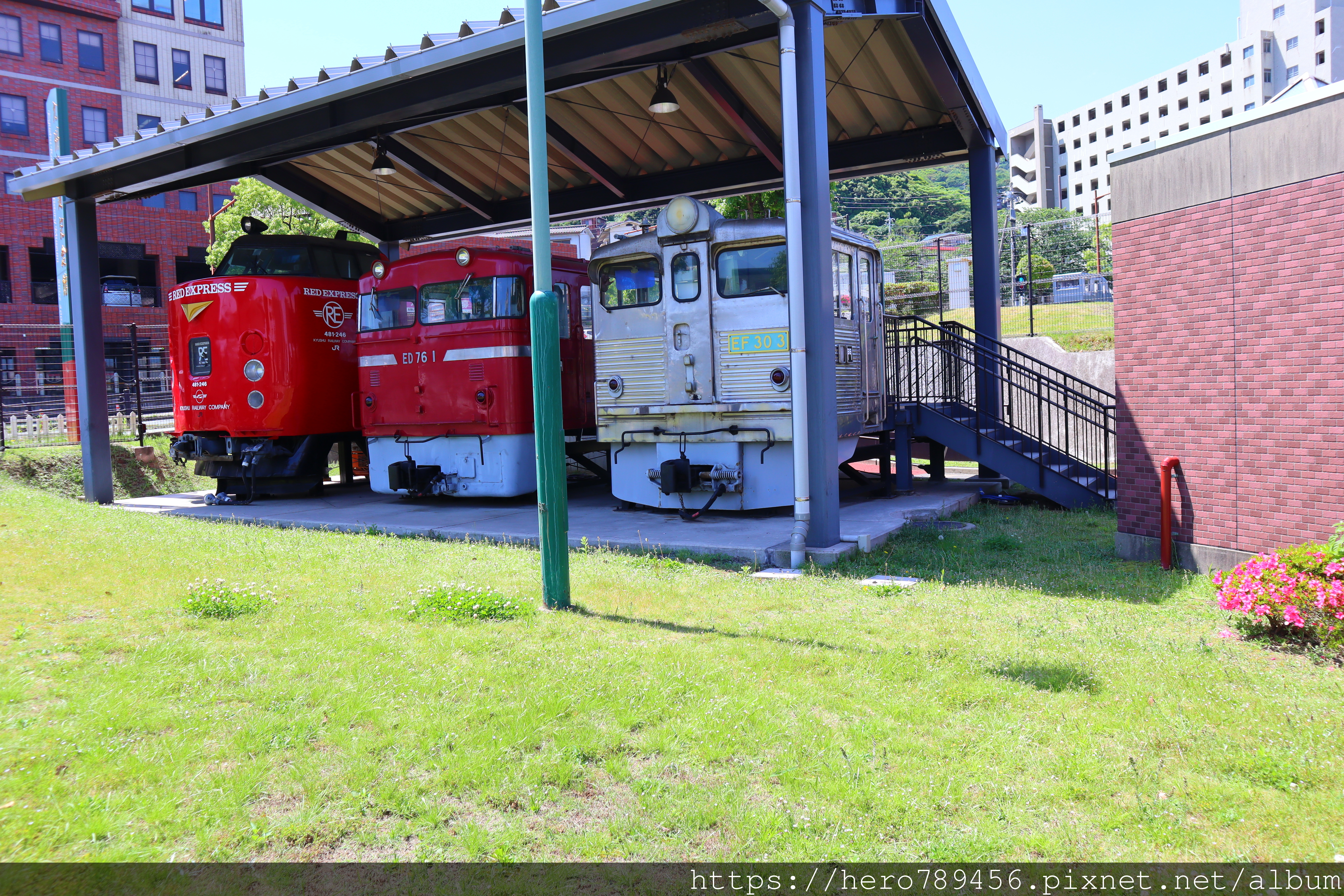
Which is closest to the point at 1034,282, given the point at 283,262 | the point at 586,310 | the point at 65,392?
the point at 586,310

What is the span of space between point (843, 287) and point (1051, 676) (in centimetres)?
673

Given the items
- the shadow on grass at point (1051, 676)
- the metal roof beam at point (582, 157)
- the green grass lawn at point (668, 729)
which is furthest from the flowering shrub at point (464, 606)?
the metal roof beam at point (582, 157)

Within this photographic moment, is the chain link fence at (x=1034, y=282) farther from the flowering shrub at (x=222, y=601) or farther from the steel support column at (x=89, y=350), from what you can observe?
the steel support column at (x=89, y=350)

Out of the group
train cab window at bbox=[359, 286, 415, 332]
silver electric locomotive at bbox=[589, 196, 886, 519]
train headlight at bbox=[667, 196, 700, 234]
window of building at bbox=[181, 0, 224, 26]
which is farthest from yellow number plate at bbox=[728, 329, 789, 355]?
window of building at bbox=[181, 0, 224, 26]

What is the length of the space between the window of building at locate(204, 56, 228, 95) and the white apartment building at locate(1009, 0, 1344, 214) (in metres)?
45.3

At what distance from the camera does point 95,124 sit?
130ft

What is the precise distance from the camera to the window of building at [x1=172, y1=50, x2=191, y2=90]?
4231 cm

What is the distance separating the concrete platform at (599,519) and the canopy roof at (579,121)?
4749mm

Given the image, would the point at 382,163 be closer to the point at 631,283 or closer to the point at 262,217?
the point at 631,283

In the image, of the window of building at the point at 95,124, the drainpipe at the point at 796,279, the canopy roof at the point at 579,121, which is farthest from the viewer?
the window of building at the point at 95,124

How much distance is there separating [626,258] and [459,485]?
393 centimetres

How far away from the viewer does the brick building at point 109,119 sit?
1416 inches

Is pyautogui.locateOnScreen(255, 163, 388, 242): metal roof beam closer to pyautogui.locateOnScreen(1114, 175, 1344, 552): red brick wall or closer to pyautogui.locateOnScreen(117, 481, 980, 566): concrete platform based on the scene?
pyautogui.locateOnScreen(117, 481, 980, 566): concrete platform

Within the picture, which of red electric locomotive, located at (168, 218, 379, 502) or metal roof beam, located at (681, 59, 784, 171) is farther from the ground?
metal roof beam, located at (681, 59, 784, 171)
